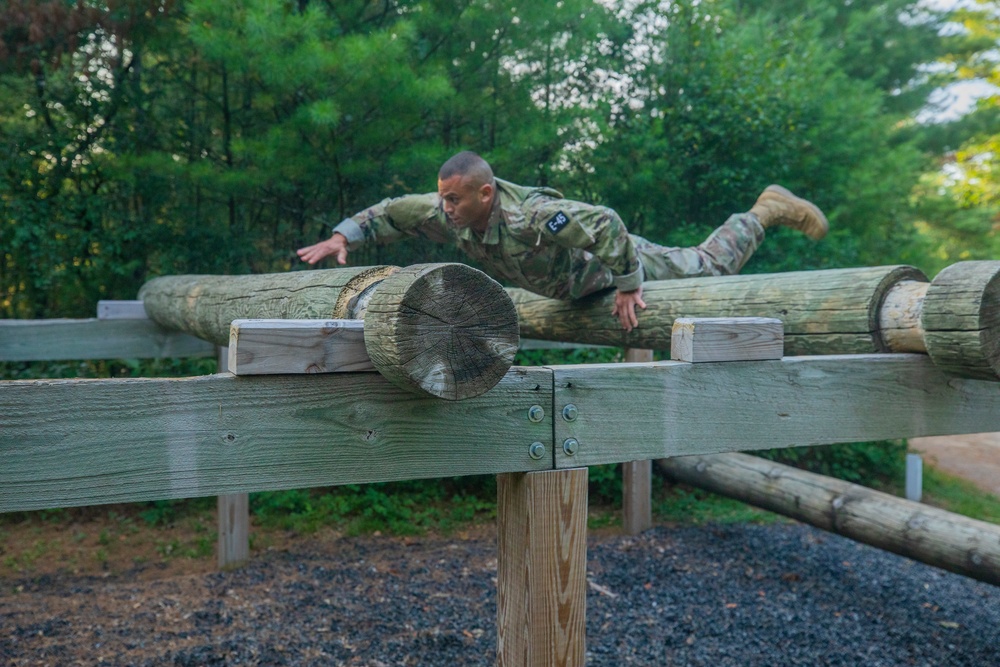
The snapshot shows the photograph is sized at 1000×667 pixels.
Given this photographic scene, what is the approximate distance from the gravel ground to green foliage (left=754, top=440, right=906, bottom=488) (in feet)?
7.03

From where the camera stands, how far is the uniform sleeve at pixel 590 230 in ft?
10.8

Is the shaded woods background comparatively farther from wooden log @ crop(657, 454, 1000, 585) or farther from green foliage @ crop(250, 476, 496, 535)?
wooden log @ crop(657, 454, 1000, 585)

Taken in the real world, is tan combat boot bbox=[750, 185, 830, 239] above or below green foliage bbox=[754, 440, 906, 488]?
above

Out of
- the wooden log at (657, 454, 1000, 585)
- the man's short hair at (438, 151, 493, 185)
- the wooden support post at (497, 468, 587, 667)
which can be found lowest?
the wooden log at (657, 454, 1000, 585)

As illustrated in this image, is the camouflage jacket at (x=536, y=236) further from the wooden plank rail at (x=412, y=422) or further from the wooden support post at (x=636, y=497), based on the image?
the wooden support post at (x=636, y=497)

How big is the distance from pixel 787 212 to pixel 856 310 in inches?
97.3

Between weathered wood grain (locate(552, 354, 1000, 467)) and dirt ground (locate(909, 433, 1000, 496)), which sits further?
dirt ground (locate(909, 433, 1000, 496))

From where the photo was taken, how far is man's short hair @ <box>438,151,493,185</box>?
11.2 ft

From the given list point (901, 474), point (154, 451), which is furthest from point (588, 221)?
point (901, 474)

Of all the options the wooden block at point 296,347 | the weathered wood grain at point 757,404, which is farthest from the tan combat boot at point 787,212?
the wooden block at point 296,347

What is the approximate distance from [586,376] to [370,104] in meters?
4.76

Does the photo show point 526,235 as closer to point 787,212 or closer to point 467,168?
point 467,168

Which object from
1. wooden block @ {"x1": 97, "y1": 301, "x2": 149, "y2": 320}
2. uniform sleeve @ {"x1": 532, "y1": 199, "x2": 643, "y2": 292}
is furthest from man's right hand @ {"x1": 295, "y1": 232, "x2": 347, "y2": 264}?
wooden block @ {"x1": 97, "y1": 301, "x2": 149, "y2": 320}

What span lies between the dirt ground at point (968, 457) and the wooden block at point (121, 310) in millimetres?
7832
